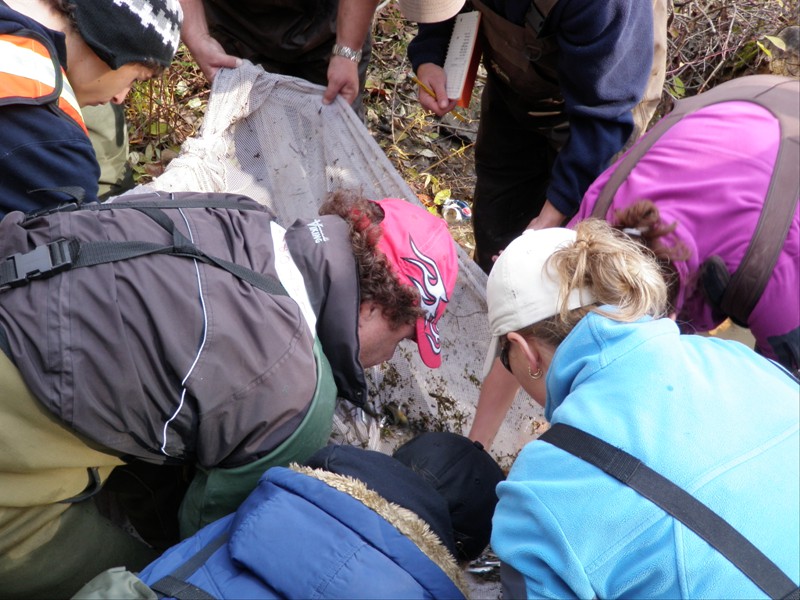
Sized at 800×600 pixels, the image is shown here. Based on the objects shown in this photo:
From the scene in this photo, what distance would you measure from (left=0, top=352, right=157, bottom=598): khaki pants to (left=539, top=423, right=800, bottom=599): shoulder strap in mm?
922

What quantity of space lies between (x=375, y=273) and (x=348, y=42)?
1120 mm

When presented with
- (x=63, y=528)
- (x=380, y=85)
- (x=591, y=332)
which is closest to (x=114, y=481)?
(x=63, y=528)

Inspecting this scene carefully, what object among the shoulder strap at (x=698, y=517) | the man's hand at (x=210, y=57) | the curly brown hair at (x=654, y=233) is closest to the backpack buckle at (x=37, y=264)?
the shoulder strap at (x=698, y=517)

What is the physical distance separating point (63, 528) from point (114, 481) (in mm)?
305

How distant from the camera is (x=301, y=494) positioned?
3.63 feet

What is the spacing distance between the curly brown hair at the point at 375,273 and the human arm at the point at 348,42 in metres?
0.76

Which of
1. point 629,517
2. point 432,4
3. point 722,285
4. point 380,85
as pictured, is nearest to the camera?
point 629,517

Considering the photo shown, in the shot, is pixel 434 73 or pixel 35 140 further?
pixel 434 73

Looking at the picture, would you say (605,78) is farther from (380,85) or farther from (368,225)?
(380,85)

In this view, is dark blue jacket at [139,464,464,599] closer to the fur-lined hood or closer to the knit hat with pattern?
the fur-lined hood

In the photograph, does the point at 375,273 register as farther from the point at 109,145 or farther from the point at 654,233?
the point at 109,145

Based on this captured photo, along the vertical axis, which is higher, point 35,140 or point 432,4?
point 432,4

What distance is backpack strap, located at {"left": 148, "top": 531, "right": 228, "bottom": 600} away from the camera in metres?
1.07

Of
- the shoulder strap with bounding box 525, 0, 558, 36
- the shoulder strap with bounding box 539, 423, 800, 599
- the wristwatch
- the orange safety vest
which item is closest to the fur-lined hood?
the shoulder strap with bounding box 539, 423, 800, 599
